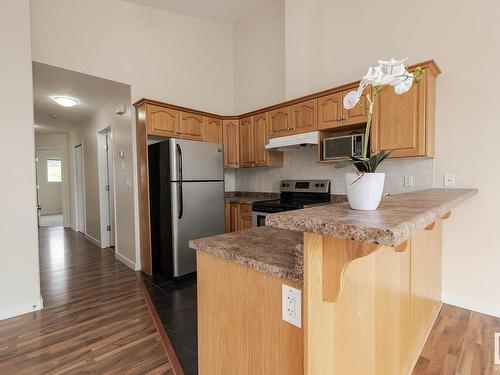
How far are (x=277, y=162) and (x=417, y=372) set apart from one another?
2.72m

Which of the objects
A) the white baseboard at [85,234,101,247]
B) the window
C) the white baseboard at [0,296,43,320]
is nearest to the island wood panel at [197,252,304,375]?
the white baseboard at [0,296,43,320]

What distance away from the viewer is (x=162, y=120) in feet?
10.7

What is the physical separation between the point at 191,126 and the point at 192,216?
124 centimetres

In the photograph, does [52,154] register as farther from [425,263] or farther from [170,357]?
[425,263]

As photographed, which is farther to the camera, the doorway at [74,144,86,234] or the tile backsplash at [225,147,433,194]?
the doorway at [74,144,86,234]

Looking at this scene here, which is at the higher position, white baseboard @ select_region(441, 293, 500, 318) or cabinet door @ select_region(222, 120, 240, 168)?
cabinet door @ select_region(222, 120, 240, 168)

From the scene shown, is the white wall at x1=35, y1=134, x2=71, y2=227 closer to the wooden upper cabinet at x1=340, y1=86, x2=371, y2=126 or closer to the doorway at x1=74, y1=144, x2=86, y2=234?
the doorway at x1=74, y1=144, x2=86, y2=234

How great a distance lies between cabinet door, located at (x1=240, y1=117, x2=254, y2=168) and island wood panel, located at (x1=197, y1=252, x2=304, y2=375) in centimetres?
287

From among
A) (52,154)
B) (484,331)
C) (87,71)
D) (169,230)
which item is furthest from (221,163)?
(52,154)

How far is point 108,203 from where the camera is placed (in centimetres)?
477

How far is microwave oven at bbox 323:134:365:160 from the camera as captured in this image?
275cm

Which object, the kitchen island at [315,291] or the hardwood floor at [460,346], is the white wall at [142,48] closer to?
the kitchen island at [315,291]

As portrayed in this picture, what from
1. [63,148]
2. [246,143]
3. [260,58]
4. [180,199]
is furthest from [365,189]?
[63,148]

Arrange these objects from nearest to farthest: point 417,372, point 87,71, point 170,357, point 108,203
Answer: point 417,372 < point 170,357 < point 87,71 < point 108,203
